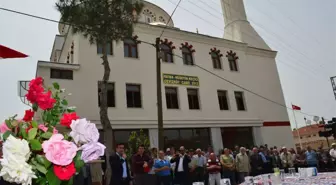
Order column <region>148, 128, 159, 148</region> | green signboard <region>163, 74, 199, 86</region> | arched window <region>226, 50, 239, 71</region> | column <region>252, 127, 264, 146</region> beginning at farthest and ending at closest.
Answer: arched window <region>226, 50, 239, 71</region> < column <region>252, 127, 264, 146</region> < green signboard <region>163, 74, 199, 86</region> < column <region>148, 128, 159, 148</region>

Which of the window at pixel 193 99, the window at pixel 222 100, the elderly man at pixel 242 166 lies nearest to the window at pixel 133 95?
the window at pixel 193 99

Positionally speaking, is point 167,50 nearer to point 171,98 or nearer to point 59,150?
point 171,98

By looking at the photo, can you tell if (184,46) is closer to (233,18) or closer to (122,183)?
(233,18)

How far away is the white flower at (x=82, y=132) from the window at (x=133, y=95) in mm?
15562

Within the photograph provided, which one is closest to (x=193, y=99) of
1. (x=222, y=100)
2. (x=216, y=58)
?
(x=222, y=100)

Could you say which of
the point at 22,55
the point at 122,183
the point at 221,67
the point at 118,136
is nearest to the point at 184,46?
the point at 221,67

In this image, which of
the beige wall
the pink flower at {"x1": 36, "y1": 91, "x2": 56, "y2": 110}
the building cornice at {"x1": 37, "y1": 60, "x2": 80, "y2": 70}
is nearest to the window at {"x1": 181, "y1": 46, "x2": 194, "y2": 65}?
the beige wall

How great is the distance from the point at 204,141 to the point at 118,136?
6.18 meters

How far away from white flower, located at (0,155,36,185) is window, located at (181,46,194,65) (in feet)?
62.3

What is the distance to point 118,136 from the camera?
52.9 feet

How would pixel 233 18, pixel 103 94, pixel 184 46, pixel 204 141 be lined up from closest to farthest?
pixel 103 94 → pixel 204 141 → pixel 184 46 → pixel 233 18

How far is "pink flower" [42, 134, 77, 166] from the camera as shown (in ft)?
4.74

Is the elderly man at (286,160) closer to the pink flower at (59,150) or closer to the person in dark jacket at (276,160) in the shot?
the person in dark jacket at (276,160)

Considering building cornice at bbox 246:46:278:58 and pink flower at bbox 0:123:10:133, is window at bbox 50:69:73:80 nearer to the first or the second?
pink flower at bbox 0:123:10:133
